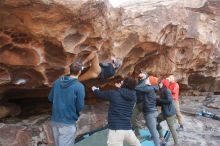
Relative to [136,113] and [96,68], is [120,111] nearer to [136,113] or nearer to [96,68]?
[136,113]

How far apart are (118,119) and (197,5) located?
17.2 feet

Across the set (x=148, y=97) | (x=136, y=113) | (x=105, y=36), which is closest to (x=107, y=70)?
(x=105, y=36)

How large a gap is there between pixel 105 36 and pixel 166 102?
1.50 metres

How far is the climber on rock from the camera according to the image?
6.48m

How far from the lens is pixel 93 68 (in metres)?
6.97

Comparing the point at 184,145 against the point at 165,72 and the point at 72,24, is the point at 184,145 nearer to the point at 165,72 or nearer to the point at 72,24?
the point at 165,72

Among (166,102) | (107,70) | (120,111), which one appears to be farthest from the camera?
(166,102)

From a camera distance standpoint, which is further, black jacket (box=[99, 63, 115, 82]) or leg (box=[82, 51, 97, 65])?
leg (box=[82, 51, 97, 65])

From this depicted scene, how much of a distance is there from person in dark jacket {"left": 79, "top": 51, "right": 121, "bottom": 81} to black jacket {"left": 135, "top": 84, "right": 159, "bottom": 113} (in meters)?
0.56

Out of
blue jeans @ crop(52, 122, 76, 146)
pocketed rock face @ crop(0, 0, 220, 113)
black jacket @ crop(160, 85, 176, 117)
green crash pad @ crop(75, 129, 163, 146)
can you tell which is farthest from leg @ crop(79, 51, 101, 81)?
blue jeans @ crop(52, 122, 76, 146)

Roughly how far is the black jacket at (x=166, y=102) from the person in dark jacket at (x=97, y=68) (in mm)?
890

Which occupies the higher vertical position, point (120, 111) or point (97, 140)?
point (120, 111)

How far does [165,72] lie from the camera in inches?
374

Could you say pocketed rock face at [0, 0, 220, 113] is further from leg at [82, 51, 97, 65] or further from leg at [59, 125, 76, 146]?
leg at [59, 125, 76, 146]
